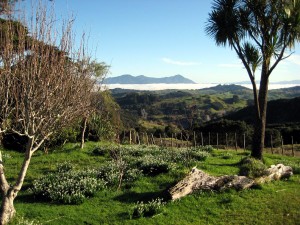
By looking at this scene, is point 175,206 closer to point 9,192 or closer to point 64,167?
point 9,192

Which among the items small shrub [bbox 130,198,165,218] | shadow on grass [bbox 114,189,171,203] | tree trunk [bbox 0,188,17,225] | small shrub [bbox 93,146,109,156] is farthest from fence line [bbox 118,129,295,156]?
tree trunk [bbox 0,188,17,225]

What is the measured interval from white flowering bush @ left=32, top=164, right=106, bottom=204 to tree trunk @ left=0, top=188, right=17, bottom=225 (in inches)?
106

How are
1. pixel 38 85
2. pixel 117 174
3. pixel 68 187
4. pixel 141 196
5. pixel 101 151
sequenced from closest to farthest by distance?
pixel 38 85 → pixel 141 196 → pixel 68 187 → pixel 117 174 → pixel 101 151

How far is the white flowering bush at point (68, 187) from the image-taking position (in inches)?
555

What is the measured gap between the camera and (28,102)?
416 inches

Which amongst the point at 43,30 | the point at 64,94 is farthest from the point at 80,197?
the point at 43,30

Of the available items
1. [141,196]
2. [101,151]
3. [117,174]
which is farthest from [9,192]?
[101,151]

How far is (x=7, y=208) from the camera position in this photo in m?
11.4

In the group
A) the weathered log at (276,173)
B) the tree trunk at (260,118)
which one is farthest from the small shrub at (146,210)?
the tree trunk at (260,118)

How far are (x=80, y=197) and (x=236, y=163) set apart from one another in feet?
35.0

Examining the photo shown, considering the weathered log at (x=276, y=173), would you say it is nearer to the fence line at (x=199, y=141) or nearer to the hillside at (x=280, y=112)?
the fence line at (x=199, y=141)

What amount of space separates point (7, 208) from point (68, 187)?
153 inches

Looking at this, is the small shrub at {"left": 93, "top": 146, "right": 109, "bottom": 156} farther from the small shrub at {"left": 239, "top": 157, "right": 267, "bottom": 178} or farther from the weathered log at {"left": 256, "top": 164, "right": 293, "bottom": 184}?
the weathered log at {"left": 256, "top": 164, "right": 293, "bottom": 184}

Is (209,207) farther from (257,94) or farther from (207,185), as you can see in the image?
(257,94)
